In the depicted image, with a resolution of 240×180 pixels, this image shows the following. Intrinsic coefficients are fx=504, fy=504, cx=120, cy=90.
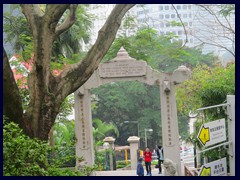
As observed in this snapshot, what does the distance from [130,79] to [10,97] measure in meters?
1.51

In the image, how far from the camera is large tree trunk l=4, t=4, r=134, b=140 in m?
4.83

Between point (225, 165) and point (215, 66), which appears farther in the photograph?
point (215, 66)

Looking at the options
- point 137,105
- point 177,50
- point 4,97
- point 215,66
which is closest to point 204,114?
point 177,50

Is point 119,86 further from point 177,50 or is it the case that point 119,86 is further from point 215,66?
point 177,50

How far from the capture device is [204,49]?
22.0 feet

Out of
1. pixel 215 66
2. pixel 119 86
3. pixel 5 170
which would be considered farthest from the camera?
pixel 119 86

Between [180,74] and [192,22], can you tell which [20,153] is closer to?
[180,74]

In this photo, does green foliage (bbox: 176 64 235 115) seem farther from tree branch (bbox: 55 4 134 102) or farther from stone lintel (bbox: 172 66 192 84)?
tree branch (bbox: 55 4 134 102)

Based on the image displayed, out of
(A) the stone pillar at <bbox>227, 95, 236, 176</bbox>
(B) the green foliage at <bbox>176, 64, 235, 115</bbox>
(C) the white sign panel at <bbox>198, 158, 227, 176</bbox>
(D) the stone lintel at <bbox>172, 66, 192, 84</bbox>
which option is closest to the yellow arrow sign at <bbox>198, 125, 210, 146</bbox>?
(C) the white sign panel at <bbox>198, 158, 227, 176</bbox>

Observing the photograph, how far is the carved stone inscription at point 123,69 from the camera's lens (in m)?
5.64

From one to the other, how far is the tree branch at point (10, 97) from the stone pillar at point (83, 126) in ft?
3.76

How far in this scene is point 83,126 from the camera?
591 centimetres

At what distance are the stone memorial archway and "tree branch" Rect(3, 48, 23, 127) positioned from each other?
1.17 m

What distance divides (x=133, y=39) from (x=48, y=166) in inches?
69.7
